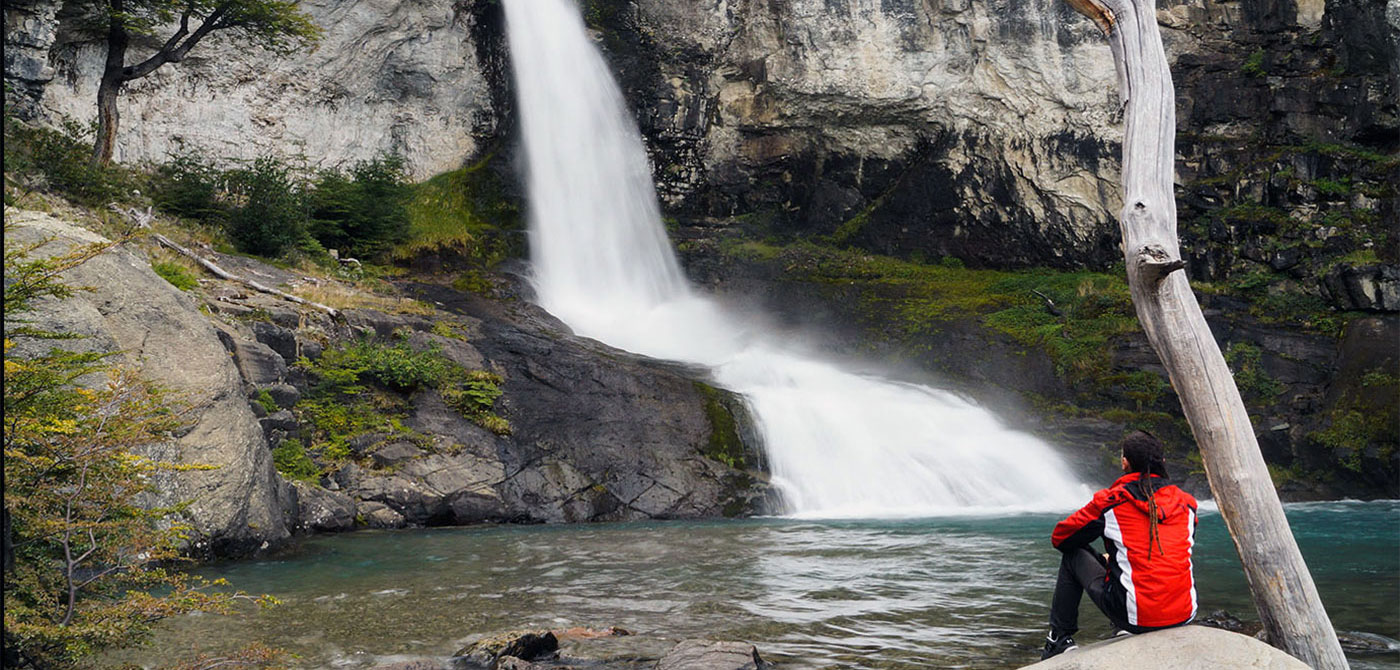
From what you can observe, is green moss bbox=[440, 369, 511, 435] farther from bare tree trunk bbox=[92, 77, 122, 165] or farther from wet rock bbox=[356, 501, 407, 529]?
bare tree trunk bbox=[92, 77, 122, 165]

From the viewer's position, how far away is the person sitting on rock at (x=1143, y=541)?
173 inches

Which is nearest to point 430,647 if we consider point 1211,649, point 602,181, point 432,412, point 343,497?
point 1211,649

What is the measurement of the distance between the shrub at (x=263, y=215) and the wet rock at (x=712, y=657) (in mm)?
16962

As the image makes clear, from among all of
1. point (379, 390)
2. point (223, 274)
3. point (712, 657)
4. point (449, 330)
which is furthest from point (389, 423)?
point (712, 657)

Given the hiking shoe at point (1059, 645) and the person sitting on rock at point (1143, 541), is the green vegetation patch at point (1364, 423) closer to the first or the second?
the hiking shoe at point (1059, 645)

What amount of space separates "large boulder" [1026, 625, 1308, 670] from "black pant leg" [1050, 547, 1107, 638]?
0.48 meters

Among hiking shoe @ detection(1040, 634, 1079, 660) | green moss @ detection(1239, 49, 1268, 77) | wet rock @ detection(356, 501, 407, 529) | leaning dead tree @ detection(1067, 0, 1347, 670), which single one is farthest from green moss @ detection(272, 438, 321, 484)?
green moss @ detection(1239, 49, 1268, 77)

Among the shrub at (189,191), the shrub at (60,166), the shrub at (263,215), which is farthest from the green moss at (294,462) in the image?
the shrub at (189,191)

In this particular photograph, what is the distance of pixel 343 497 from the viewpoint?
12383 millimetres

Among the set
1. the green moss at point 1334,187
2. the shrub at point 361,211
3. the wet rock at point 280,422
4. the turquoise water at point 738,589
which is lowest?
the turquoise water at point 738,589

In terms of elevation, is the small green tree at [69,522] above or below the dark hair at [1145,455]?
below

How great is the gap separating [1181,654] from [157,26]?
84.7ft

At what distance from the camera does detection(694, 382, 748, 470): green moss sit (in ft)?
49.1

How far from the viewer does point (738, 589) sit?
330 inches
